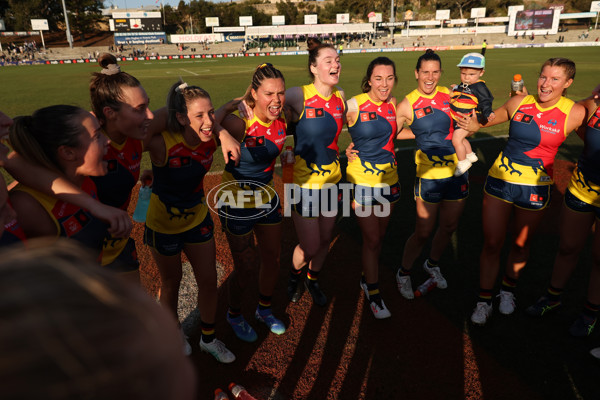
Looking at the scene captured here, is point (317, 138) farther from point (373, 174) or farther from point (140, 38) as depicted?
point (140, 38)

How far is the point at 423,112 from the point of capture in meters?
4.58

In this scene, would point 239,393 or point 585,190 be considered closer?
point 239,393

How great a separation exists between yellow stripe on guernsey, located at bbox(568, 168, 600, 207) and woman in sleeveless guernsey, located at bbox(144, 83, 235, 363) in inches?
144

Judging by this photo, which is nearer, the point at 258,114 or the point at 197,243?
the point at 197,243

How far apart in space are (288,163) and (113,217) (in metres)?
2.15

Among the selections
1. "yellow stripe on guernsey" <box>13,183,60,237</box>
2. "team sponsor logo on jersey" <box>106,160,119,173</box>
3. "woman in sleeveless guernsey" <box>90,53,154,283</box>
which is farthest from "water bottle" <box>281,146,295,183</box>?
"yellow stripe on guernsey" <box>13,183,60,237</box>

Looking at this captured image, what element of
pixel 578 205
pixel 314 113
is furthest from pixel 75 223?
pixel 578 205

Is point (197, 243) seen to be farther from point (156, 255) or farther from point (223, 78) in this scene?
point (223, 78)

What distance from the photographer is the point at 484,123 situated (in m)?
4.67

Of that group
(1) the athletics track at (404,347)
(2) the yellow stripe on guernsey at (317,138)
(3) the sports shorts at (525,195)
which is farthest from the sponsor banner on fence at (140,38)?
(3) the sports shorts at (525,195)

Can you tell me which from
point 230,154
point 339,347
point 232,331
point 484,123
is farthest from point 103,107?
point 484,123

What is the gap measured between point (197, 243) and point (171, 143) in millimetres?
944

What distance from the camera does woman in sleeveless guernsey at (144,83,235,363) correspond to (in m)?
3.26

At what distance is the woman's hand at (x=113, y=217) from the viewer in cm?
248
